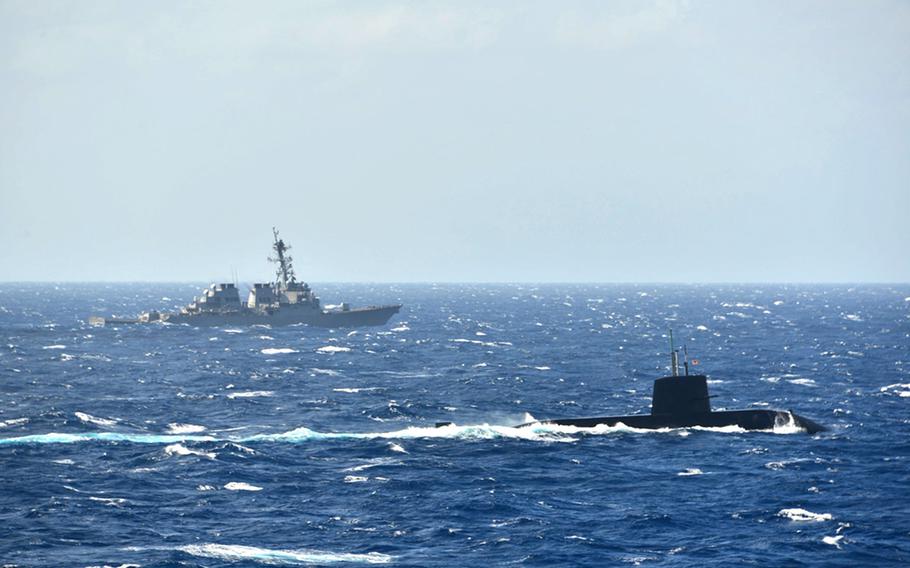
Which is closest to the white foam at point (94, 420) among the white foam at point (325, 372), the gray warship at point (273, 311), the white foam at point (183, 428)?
the white foam at point (183, 428)

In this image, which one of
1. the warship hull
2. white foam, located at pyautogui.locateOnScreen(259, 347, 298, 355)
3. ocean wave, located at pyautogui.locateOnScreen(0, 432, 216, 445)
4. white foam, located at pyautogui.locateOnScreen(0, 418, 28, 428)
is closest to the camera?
ocean wave, located at pyautogui.locateOnScreen(0, 432, 216, 445)

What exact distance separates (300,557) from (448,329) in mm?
142861

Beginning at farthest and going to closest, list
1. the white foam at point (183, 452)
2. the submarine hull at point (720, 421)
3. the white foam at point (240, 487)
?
the submarine hull at point (720, 421), the white foam at point (183, 452), the white foam at point (240, 487)

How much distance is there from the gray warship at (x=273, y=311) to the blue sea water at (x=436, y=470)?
2725 inches

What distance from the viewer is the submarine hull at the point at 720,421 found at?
66.8 meters

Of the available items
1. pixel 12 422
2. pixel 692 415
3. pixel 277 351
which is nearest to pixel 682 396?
pixel 692 415

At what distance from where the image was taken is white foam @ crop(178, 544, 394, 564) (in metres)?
39.8

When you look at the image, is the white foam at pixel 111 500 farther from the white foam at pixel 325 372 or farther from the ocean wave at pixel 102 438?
the white foam at pixel 325 372

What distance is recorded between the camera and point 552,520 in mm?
45969

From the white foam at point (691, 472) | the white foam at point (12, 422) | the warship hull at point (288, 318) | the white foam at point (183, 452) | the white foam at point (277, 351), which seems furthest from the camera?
the warship hull at point (288, 318)

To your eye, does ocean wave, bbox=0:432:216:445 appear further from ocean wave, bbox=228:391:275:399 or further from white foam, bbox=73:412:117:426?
ocean wave, bbox=228:391:275:399

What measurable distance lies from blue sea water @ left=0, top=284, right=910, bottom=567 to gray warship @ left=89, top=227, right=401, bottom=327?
69214 mm

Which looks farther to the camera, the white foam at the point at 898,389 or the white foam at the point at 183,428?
the white foam at the point at 898,389

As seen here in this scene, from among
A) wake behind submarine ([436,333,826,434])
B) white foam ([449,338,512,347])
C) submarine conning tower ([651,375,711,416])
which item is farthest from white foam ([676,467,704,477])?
white foam ([449,338,512,347])
